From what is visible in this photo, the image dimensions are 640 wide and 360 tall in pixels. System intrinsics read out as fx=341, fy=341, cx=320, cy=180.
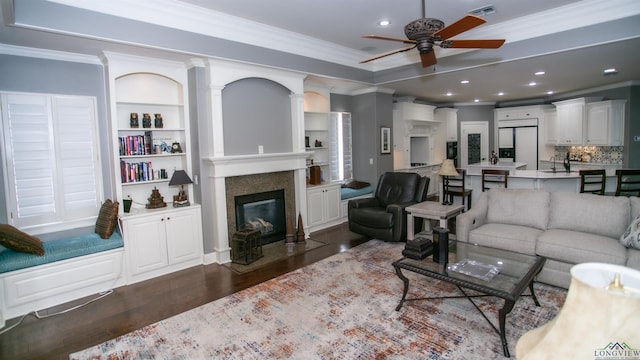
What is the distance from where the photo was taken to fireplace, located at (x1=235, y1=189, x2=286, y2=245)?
5.05 metres

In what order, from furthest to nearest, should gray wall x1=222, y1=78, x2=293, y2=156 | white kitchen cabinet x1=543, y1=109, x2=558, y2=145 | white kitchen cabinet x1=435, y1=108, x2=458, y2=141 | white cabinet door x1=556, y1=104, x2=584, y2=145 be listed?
white kitchen cabinet x1=435, y1=108, x2=458, y2=141 → white kitchen cabinet x1=543, y1=109, x2=558, y2=145 → white cabinet door x1=556, y1=104, x2=584, y2=145 → gray wall x1=222, y1=78, x2=293, y2=156

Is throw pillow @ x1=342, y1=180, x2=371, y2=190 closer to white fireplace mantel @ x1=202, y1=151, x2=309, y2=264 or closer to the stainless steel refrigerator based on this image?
white fireplace mantel @ x1=202, y1=151, x2=309, y2=264

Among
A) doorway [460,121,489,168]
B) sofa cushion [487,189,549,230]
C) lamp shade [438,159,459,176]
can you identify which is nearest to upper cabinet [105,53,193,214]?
lamp shade [438,159,459,176]

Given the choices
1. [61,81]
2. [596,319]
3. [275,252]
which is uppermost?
[61,81]

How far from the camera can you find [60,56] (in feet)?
12.7

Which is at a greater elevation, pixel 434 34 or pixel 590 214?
pixel 434 34

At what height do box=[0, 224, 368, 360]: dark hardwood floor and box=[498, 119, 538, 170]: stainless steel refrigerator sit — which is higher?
box=[498, 119, 538, 170]: stainless steel refrigerator

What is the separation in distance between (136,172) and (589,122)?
31.5ft

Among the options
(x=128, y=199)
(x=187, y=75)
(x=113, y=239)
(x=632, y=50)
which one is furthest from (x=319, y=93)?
(x=632, y=50)

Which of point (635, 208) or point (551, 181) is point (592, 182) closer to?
point (551, 181)

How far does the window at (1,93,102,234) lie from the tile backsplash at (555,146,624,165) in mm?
10315

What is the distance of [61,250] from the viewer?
360 centimetres

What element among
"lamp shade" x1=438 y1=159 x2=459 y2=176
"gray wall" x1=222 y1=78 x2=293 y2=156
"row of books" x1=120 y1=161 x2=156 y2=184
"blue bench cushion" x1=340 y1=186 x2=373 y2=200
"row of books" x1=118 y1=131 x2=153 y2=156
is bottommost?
"blue bench cushion" x1=340 y1=186 x2=373 y2=200

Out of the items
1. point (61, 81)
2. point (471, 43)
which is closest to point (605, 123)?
point (471, 43)
